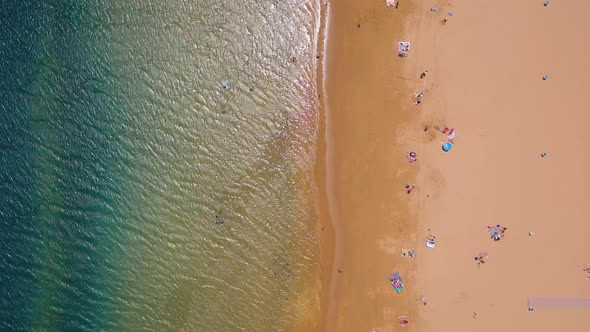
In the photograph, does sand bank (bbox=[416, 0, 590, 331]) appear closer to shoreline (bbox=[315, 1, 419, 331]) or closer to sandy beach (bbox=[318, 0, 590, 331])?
sandy beach (bbox=[318, 0, 590, 331])

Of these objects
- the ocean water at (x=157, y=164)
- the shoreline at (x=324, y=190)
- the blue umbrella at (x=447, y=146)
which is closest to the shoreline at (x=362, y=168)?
the shoreline at (x=324, y=190)

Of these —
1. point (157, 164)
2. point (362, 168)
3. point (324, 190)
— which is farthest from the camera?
point (157, 164)

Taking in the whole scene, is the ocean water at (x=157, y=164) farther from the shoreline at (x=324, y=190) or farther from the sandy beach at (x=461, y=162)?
the sandy beach at (x=461, y=162)

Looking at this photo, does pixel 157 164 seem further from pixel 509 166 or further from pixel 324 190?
pixel 509 166

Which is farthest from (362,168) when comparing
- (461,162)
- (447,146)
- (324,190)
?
(461,162)

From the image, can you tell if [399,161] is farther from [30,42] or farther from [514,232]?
[30,42]

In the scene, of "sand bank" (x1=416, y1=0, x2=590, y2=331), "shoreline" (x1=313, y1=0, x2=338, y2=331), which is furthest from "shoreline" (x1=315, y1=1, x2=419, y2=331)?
"sand bank" (x1=416, y1=0, x2=590, y2=331)

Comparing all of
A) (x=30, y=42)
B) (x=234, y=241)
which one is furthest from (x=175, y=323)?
(x=30, y=42)
